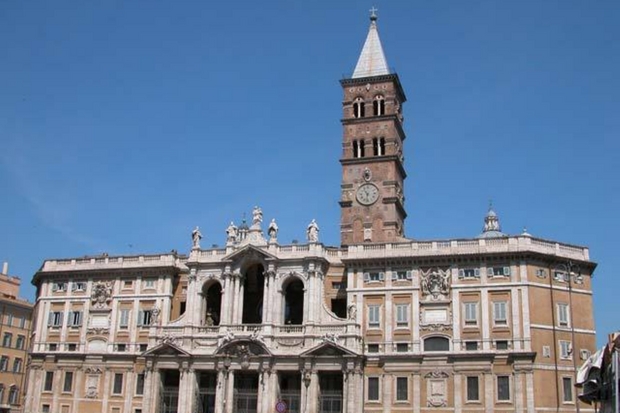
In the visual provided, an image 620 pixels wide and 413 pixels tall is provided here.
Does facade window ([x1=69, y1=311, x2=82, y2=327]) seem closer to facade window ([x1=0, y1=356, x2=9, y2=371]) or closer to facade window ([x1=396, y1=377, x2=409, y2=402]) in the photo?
facade window ([x1=0, y1=356, x2=9, y2=371])

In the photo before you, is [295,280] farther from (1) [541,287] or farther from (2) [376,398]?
(1) [541,287]

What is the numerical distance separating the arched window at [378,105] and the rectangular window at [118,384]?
1411 inches

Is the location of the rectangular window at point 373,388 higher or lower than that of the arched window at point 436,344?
lower

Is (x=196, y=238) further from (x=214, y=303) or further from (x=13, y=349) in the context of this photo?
(x=13, y=349)

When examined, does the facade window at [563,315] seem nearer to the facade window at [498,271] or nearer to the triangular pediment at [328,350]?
Result: the facade window at [498,271]

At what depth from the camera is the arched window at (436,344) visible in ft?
195

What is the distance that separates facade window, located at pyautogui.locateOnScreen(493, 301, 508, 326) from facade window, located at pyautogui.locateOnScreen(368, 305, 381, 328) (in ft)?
30.4

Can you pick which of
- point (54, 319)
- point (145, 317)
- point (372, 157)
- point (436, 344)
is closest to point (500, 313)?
point (436, 344)

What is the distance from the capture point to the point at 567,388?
56844 mm

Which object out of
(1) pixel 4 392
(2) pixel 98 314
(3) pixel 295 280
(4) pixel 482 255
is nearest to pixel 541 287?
(4) pixel 482 255

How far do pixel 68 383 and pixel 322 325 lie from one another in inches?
994

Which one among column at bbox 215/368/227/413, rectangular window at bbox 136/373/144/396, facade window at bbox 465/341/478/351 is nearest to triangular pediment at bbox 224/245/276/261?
column at bbox 215/368/227/413

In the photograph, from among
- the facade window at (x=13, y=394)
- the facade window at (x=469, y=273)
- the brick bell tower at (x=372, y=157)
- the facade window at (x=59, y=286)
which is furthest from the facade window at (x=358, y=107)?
the facade window at (x=13, y=394)

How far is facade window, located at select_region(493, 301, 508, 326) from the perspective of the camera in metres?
58.4
